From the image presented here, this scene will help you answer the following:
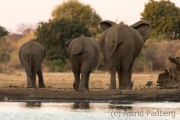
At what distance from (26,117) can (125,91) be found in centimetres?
376

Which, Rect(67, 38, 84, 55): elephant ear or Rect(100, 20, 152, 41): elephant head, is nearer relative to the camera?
Rect(67, 38, 84, 55): elephant ear

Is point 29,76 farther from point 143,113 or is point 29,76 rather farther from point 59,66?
point 59,66

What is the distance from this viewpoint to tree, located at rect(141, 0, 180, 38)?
57.8 metres

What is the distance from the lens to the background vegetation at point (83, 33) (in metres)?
41.2

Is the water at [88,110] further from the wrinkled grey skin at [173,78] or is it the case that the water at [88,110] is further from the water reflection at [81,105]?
the wrinkled grey skin at [173,78]

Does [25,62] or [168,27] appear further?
[168,27]

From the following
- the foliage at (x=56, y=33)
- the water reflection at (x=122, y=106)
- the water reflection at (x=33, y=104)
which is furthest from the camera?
the foliage at (x=56, y=33)

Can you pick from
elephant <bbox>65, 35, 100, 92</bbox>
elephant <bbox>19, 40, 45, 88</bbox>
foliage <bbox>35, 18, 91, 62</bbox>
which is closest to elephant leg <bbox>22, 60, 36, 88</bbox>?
elephant <bbox>19, 40, 45, 88</bbox>

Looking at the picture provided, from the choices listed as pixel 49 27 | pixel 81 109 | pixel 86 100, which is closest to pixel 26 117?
pixel 81 109

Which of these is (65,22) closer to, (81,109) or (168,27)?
(168,27)

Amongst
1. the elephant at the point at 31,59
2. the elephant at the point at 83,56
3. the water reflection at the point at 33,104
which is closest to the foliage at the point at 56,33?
the elephant at the point at 31,59

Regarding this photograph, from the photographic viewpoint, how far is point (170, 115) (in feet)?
49.4

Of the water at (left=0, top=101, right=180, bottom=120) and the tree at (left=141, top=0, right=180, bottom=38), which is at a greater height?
the tree at (left=141, top=0, right=180, bottom=38)

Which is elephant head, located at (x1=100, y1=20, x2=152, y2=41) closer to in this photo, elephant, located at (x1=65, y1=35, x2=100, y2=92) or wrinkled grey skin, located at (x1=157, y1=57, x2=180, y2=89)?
wrinkled grey skin, located at (x1=157, y1=57, x2=180, y2=89)
